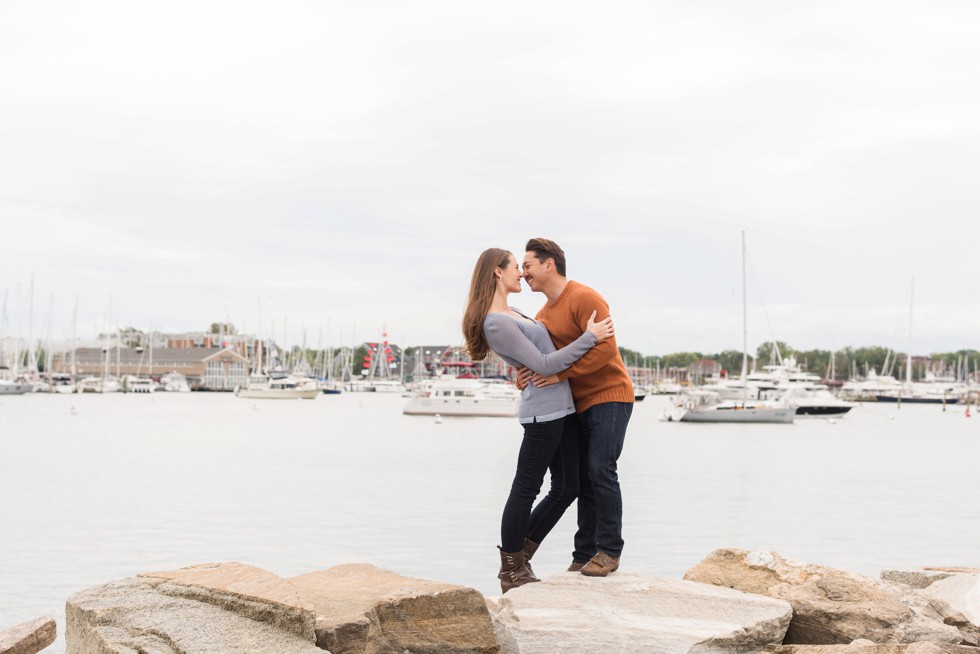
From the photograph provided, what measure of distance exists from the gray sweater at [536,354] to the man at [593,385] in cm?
8

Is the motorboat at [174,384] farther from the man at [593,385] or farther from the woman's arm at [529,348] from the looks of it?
the woman's arm at [529,348]

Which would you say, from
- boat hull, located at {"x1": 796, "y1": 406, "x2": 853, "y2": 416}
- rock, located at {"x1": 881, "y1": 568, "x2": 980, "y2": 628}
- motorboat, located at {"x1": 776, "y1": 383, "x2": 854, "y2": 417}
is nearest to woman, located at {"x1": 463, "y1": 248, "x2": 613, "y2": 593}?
rock, located at {"x1": 881, "y1": 568, "x2": 980, "y2": 628}

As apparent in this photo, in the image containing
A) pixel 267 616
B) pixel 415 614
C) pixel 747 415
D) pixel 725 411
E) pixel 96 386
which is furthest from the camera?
pixel 96 386

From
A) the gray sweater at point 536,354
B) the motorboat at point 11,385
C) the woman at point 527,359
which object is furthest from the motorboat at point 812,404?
the motorboat at point 11,385

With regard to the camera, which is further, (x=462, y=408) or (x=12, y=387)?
(x=12, y=387)

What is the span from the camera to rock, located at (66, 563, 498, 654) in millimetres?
4707

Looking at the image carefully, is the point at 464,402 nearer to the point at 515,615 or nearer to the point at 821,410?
the point at 821,410

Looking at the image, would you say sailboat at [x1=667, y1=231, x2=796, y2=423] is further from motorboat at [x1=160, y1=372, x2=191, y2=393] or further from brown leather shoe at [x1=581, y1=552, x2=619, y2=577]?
motorboat at [x1=160, y1=372, x2=191, y2=393]

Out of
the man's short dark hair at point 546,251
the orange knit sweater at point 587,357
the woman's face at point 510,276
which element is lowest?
the orange knit sweater at point 587,357

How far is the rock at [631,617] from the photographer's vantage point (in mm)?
5703

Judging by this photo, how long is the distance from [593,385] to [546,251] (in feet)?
2.81

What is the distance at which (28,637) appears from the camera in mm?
5703

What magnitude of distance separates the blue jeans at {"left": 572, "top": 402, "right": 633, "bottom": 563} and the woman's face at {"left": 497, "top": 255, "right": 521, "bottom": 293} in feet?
2.84

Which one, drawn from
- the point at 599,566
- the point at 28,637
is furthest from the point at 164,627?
the point at 599,566
